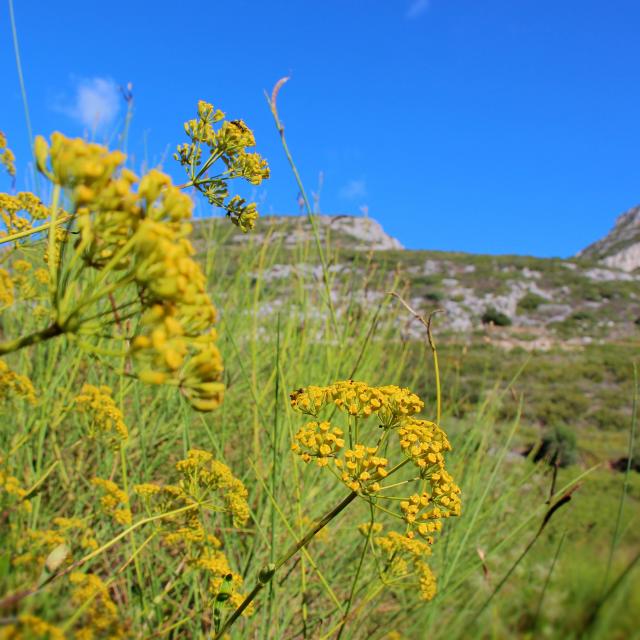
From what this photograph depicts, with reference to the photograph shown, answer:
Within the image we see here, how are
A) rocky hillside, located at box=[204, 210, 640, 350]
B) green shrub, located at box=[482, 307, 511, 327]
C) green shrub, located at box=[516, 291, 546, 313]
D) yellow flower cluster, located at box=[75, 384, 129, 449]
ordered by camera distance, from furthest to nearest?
green shrub, located at box=[516, 291, 546, 313], rocky hillside, located at box=[204, 210, 640, 350], green shrub, located at box=[482, 307, 511, 327], yellow flower cluster, located at box=[75, 384, 129, 449]

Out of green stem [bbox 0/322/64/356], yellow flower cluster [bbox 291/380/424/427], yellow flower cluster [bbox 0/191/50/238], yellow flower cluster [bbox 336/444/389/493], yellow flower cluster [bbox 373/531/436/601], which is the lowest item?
yellow flower cluster [bbox 373/531/436/601]

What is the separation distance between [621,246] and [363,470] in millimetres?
58277

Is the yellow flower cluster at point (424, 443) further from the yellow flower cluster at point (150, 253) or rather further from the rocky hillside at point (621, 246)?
the rocky hillside at point (621, 246)

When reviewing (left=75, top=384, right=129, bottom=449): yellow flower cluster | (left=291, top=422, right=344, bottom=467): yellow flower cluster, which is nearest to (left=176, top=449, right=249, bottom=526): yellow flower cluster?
(left=75, top=384, right=129, bottom=449): yellow flower cluster

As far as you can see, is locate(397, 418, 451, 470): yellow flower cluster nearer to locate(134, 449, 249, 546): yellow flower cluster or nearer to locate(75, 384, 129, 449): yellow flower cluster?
locate(134, 449, 249, 546): yellow flower cluster

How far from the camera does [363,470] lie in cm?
87

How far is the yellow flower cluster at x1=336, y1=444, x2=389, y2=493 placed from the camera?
0.84m

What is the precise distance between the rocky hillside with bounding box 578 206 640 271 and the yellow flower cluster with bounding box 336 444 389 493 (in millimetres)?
49504

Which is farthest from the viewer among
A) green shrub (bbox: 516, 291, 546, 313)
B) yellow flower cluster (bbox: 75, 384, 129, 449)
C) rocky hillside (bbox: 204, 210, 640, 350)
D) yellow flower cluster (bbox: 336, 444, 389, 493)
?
green shrub (bbox: 516, 291, 546, 313)

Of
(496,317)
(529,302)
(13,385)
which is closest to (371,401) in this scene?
(13,385)

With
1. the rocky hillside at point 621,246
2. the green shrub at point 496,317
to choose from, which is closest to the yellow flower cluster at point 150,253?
the green shrub at point 496,317

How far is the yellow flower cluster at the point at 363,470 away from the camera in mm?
840

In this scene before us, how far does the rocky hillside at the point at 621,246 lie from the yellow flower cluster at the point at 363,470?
49.5 metres

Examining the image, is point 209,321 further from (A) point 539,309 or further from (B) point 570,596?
(A) point 539,309
